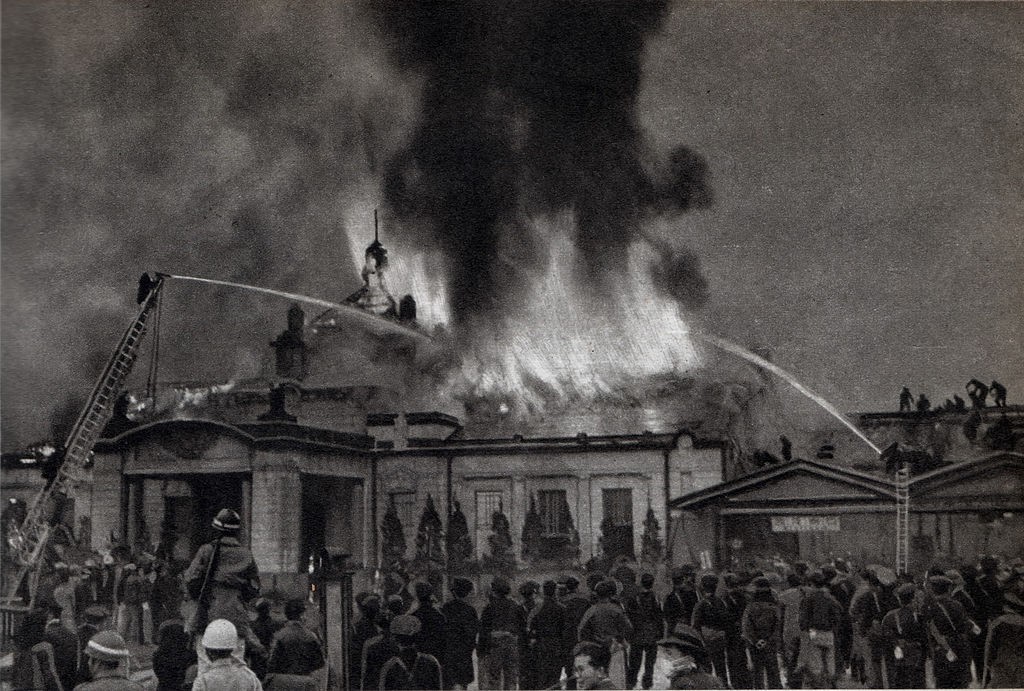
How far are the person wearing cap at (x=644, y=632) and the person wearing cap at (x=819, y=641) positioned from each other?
107cm

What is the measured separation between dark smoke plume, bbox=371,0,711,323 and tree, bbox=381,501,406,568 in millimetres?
1695

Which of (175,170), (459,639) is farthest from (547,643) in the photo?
(175,170)

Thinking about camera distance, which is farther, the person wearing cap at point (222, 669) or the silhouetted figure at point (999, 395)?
the silhouetted figure at point (999, 395)

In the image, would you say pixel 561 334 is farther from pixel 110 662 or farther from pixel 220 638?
pixel 110 662

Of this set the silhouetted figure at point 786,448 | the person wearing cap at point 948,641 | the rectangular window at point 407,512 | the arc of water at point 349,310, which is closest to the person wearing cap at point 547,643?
the rectangular window at point 407,512

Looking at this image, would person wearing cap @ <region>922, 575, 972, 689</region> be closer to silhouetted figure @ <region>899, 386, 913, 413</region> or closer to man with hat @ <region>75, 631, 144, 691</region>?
silhouetted figure @ <region>899, 386, 913, 413</region>

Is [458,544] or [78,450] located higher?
[78,450]

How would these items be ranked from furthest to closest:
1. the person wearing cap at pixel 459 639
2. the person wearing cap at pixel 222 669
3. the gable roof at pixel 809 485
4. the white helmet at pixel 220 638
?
the gable roof at pixel 809 485
the person wearing cap at pixel 459 639
the white helmet at pixel 220 638
the person wearing cap at pixel 222 669

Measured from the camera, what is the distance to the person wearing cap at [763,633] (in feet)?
26.7

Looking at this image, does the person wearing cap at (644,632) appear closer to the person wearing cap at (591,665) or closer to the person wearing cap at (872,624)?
the person wearing cap at (591,665)

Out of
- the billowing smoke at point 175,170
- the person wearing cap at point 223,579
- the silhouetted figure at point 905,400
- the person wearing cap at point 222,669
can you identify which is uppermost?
the billowing smoke at point 175,170

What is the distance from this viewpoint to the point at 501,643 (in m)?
8.30

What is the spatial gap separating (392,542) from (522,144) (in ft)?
10.8

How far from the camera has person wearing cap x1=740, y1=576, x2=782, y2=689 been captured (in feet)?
26.7
